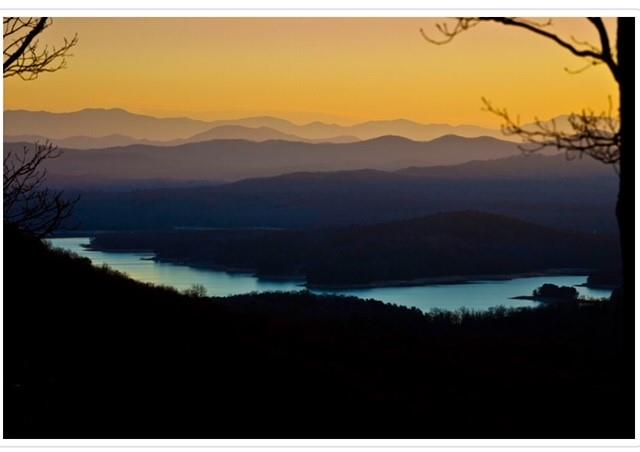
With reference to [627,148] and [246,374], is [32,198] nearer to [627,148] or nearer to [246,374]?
[246,374]

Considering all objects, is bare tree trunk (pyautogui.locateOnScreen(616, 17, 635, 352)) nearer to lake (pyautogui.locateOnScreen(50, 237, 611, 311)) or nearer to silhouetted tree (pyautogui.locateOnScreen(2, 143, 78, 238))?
silhouetted tree (pyautogui.locateOnScreen(2, 143, 78, 238))

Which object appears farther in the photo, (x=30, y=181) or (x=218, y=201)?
(x=218, y=201)

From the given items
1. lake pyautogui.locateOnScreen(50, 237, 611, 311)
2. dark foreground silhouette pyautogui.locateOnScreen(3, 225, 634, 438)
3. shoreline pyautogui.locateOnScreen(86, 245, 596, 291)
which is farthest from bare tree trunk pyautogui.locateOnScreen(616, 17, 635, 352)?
shoreline pyautogui.locateOnScreen(86, 245, 596, 291)

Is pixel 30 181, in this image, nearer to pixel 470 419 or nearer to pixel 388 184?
pixel 470 419
